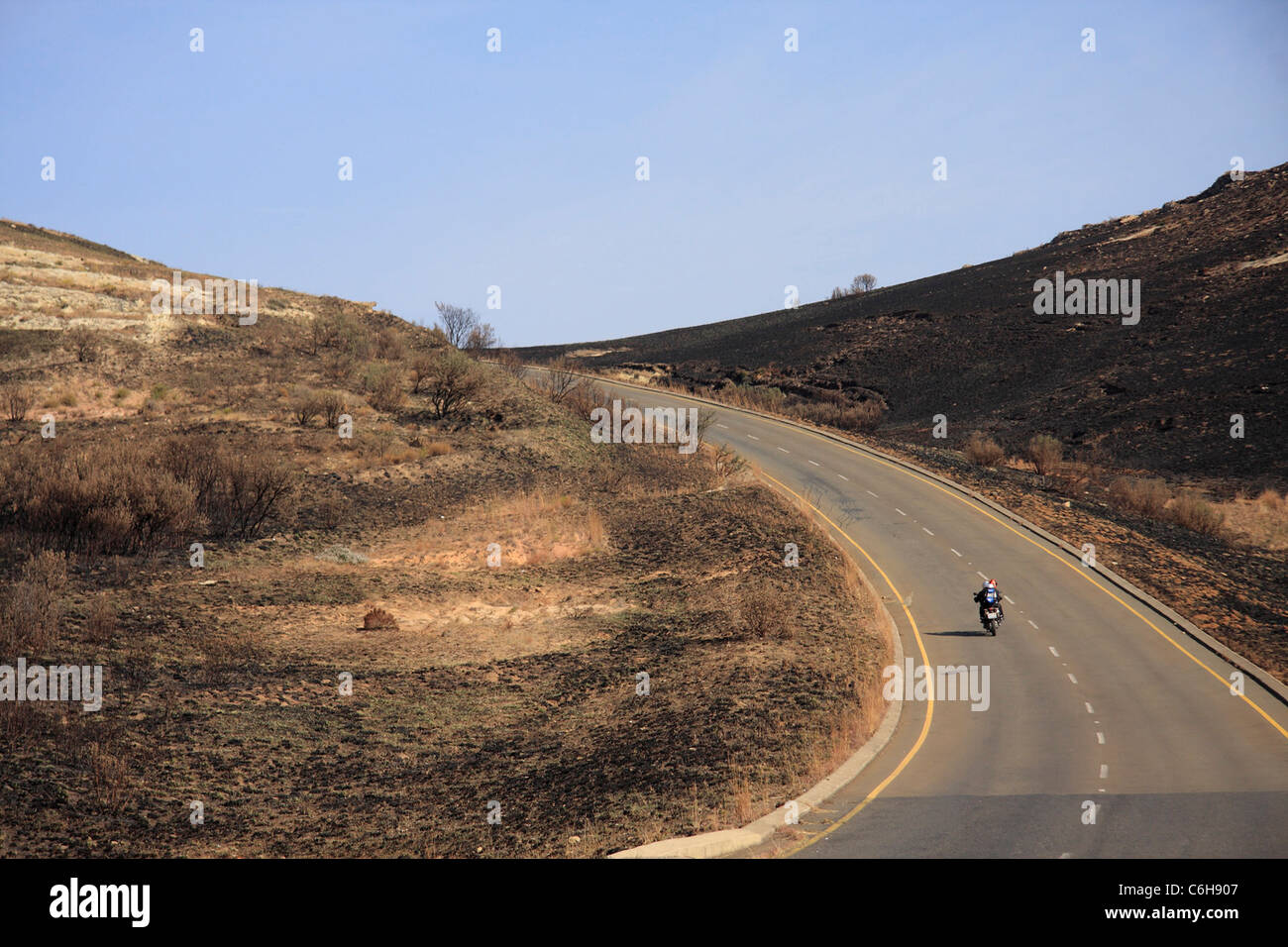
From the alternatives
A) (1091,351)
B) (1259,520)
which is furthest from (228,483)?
(1091,351)

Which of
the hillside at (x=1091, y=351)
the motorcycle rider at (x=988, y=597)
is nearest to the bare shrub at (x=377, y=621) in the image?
the motorcycle rider at (x=988, y=597)

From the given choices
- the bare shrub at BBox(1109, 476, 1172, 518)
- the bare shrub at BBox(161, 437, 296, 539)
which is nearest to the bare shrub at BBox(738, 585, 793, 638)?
the bare shrub at BBox(161, 437, 296, 539)

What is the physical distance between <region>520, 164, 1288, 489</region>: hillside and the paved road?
22.5 metres

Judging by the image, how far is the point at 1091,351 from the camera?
227ft

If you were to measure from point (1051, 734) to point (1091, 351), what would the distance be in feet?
198

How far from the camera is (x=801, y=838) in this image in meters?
11.4

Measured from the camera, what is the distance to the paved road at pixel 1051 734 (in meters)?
11.4

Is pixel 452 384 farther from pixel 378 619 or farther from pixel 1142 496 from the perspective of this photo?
pixel 1142 496

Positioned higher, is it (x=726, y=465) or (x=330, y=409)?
(x=330, y=409)

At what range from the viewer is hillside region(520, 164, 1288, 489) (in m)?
52.0
